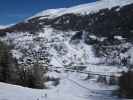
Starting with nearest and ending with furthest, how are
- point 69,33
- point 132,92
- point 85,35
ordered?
point 132,92, point 85,35, point 69,33

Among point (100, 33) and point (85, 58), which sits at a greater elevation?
point (100, 33)

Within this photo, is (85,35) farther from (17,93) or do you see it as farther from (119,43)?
(17,93)

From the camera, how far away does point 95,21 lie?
619 feet

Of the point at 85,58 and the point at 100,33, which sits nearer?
the point at 85,58

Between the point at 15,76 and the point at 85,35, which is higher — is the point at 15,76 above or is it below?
below

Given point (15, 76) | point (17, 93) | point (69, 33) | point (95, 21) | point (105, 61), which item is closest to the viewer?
point (17, 93)

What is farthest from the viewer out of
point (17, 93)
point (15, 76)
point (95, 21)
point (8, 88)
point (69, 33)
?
point (95, 21)

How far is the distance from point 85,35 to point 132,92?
5203 inches

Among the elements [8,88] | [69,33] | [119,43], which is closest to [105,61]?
[119,43]

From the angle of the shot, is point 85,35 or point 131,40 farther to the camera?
point 85,35

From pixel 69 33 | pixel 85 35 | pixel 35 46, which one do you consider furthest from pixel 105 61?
pixel 69 33

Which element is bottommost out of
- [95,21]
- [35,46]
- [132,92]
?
[132,92]

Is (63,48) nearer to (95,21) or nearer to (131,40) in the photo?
(131,40)

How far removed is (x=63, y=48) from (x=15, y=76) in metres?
99.3
